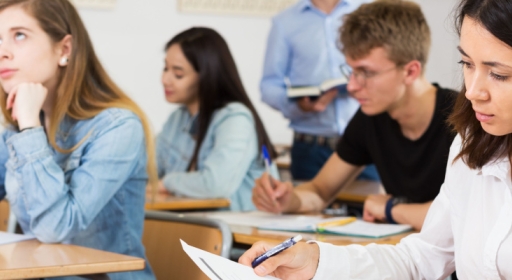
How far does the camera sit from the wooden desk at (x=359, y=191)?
122 inches

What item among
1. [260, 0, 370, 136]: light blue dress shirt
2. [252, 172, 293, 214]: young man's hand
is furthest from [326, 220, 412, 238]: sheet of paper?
[260, 0, 370, 136]: light blue dress shirt

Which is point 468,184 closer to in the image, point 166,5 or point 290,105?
point 290,105

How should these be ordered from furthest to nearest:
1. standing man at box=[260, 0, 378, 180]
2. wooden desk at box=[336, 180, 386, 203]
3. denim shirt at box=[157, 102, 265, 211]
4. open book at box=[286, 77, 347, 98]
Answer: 1. standing man at box=[260, 0, 378, 180]
2. open book at box=[286, 77, 347, 98]
3. denim shirt at box=[157, 102, 265, 211]
4. wooden desk at box=[336, 180, 386, 203]

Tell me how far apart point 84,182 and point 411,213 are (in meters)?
0.95

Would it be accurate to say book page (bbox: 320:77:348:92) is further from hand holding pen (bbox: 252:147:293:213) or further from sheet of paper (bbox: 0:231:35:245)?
sheet of paper (bbox: 0:231:35:245)

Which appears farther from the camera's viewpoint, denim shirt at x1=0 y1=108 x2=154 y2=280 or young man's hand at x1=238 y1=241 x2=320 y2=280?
denim shirt at x1=0 y1=108 x2=154 y2=280

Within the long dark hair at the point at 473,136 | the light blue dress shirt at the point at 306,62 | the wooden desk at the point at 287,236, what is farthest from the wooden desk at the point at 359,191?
the long dark hair at the point at 473,136

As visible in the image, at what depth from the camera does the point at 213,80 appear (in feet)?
11.4

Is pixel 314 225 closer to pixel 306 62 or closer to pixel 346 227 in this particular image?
pixel 346 227

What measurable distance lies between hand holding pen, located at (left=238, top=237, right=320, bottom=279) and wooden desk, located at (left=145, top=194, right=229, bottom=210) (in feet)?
4.86

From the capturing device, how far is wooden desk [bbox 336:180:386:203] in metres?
3.10

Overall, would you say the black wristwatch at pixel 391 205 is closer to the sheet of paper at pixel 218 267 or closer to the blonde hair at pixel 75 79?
the blonde hair at pixel 75 79

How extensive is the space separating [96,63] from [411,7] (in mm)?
1025

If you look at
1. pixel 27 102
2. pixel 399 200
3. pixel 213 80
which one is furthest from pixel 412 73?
pixel 213 80
